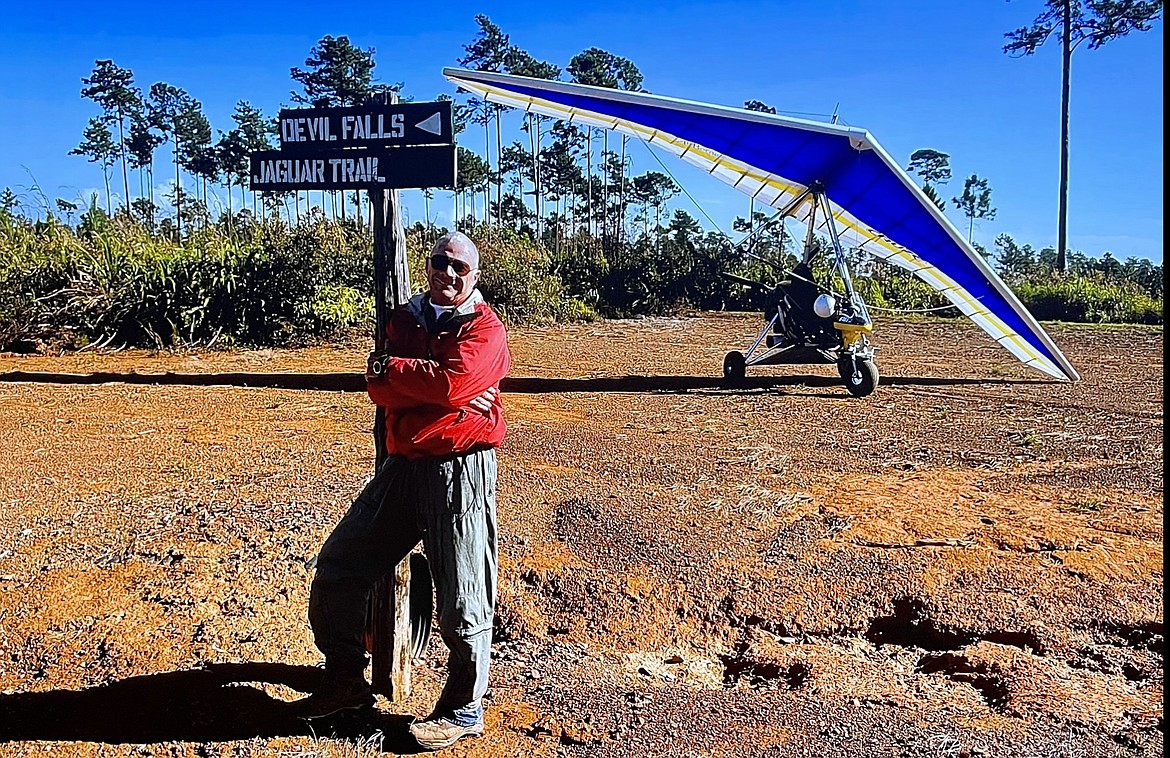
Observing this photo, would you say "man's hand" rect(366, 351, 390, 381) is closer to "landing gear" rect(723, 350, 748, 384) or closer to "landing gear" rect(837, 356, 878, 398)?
"landing gear" rect(837, 356, 878, 398)

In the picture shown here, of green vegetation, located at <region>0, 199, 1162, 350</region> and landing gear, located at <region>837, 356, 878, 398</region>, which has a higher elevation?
green vegetation, located at <region>0, 199, 1162, 350</region>

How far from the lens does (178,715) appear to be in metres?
3.38

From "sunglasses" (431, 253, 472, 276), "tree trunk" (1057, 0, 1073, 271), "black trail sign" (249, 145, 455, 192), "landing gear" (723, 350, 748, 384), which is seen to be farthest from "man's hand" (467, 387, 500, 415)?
"tree trunk" (1057, 0, 1073, 271)

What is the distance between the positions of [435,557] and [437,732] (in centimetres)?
61

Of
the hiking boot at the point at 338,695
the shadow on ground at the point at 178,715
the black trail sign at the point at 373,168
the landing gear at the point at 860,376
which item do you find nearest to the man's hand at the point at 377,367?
the black trail sign at the point at 373,168

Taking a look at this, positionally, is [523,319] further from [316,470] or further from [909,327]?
[316,470]

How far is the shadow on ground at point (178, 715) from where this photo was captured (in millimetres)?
3262

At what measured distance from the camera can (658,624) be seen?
428 cm

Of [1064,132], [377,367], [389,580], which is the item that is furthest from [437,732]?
[1064,132]

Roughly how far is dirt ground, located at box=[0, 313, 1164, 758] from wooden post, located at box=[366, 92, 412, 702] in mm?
116

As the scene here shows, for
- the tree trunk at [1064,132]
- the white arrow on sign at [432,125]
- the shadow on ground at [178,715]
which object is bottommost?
the shadow on ground at [178,715]

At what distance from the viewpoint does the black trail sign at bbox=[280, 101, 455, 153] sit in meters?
3.52

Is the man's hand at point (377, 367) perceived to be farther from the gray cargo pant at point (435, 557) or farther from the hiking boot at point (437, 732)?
the hiking boot at point (437, 732)

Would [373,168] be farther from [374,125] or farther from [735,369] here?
[735,369]
